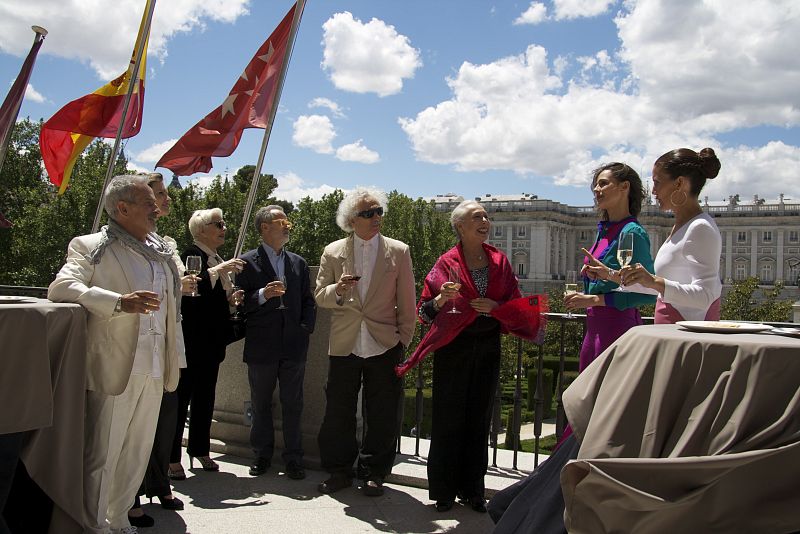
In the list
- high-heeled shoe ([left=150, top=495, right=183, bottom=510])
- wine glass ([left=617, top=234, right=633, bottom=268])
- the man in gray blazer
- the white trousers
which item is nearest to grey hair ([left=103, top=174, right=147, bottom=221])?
the white trousers

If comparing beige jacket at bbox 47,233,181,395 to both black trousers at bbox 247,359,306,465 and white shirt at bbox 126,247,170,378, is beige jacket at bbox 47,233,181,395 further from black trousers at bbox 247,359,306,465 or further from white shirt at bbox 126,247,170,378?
black trousers at bbox 247,359,306,465

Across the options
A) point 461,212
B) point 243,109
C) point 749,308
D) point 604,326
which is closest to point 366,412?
point 461,212

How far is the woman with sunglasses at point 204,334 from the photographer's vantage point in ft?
18.7

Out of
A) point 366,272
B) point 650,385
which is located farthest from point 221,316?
point 650,385

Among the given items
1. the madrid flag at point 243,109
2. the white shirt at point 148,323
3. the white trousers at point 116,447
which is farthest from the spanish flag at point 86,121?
the white trousers at point 116,447

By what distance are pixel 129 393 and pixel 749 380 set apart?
319cm

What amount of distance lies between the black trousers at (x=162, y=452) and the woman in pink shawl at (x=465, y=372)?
5.73ft

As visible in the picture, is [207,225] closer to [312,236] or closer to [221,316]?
[221,316]

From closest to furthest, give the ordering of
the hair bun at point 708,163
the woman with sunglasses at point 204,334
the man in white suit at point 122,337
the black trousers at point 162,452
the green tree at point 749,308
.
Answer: the man in white suit at point 122,337, the hair bun at point 708,163, the black trousers at point 162,452, the woman with sunglasses at point 204,334, the green tree at point 749,308

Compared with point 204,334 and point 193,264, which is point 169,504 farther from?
point 193,264

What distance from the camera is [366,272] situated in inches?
220

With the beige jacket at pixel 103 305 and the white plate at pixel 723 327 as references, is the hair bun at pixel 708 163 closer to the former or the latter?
the white plate at pixel 723 327

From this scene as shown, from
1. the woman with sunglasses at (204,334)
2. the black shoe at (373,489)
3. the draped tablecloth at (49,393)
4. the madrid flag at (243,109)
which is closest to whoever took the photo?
the draped tablecloth at (49,393)

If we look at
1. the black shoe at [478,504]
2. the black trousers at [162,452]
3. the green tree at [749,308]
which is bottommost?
the black shoe at [478,504]
